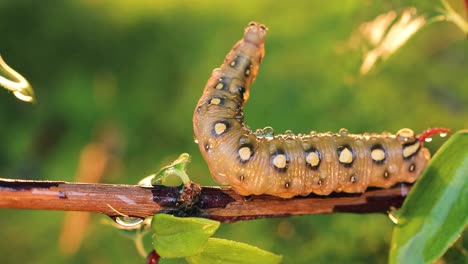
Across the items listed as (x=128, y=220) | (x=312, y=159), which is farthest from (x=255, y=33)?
(x=128, y=220)

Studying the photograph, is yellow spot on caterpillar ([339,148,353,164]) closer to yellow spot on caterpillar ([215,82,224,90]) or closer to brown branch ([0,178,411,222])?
brown branch ([0,178,411,222])

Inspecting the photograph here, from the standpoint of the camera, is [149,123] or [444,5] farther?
[149,123]

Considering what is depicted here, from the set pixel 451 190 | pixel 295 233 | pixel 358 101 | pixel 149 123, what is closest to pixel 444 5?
pixel 451 190

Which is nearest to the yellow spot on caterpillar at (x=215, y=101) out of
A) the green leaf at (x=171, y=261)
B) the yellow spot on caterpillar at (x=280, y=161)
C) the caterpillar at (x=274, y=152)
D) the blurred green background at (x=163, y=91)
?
the caterpillar at (x=274, y=152)

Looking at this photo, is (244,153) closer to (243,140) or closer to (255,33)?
(243,140)

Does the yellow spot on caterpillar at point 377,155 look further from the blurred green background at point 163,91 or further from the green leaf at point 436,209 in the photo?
the blurred green background at point 163,91

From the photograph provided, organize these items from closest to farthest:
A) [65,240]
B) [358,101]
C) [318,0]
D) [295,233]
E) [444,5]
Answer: [444,5] → [295,233] → [358,101] → [65,240] → [318,0]

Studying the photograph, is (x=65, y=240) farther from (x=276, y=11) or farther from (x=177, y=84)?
(x=276, y=11)
